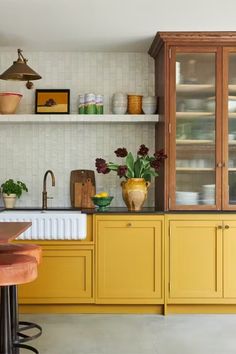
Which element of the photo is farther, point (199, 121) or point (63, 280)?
point (199, 121)

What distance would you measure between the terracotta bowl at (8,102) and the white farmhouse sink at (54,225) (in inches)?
40.1

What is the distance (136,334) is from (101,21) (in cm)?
241

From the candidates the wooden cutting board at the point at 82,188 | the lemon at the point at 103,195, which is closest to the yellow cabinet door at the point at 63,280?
the lemon at the point at 103,195

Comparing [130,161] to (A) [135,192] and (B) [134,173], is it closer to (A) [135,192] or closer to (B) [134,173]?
(B) [134,173]

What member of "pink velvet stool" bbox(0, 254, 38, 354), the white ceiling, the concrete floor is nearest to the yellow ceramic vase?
the concrete floor

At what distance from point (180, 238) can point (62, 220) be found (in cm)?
100

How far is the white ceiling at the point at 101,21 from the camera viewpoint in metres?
4.05

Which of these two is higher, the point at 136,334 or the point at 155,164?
the point at 155,164

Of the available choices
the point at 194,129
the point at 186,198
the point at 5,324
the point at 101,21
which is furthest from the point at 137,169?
the point at 5,324

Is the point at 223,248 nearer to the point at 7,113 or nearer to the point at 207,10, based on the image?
the point at 207,10

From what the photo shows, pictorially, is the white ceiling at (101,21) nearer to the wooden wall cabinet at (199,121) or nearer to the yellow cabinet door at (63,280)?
the wooden wall cabinet at (199,121)

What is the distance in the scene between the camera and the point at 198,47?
4832 millimetres

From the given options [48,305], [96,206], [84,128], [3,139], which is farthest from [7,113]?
[48,305]

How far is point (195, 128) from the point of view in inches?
193
